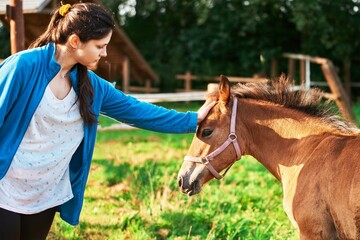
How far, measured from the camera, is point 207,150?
3.49 meters

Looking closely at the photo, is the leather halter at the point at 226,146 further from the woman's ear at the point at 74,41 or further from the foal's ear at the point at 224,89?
the woman's ear at the point at 74,41

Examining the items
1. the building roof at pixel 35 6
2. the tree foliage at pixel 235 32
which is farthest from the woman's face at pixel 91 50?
the tree foliage at pixel 235 32

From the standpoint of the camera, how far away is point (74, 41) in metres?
2.70

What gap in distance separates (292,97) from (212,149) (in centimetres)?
68

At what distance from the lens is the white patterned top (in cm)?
273

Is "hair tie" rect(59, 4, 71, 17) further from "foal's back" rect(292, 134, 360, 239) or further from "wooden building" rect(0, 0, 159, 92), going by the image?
"wooden building" rect(0, 0, 159, 92)

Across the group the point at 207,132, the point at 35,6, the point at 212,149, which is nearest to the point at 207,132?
A: the point at 207,132

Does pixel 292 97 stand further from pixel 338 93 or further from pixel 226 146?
pixel 338 93

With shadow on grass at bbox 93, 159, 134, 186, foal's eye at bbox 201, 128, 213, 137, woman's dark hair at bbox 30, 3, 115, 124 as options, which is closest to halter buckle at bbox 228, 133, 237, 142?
foal's eye at bbox 201, 128, 213, 137

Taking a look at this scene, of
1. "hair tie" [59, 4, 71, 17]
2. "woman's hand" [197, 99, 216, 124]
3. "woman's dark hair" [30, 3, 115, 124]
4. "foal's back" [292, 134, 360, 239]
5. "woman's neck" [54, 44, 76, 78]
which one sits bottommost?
"foal's back" [292, 134, 360, 239]

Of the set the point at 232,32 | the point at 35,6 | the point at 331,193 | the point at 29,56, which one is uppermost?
the point at 232,32

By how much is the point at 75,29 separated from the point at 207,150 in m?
1.30

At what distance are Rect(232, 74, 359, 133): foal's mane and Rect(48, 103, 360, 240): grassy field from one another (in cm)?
114

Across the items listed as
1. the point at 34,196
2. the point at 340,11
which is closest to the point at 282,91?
the point at 34,196
